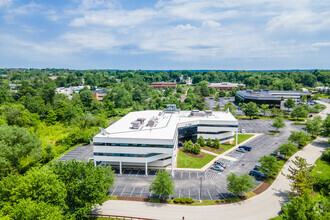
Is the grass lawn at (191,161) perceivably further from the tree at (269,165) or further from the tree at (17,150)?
the tree at (17,150)

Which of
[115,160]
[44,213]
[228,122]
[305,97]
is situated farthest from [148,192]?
[305,97]

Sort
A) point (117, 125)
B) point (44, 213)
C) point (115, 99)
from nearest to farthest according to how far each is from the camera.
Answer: point (44, 213), point (117, 125), point (115, 99)

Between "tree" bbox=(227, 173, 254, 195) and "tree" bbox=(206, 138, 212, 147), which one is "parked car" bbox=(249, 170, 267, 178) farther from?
"tree" bbox=(206, 138, 212, 147)

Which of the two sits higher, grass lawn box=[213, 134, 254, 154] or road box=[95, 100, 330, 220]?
grass lawn box=[213, 134, 254, 154]

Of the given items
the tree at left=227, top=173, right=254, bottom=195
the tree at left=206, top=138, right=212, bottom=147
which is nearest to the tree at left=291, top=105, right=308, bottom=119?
the tree at left=206, top=138, right=212, bottom=147

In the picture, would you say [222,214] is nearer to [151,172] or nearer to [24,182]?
[151,172]
